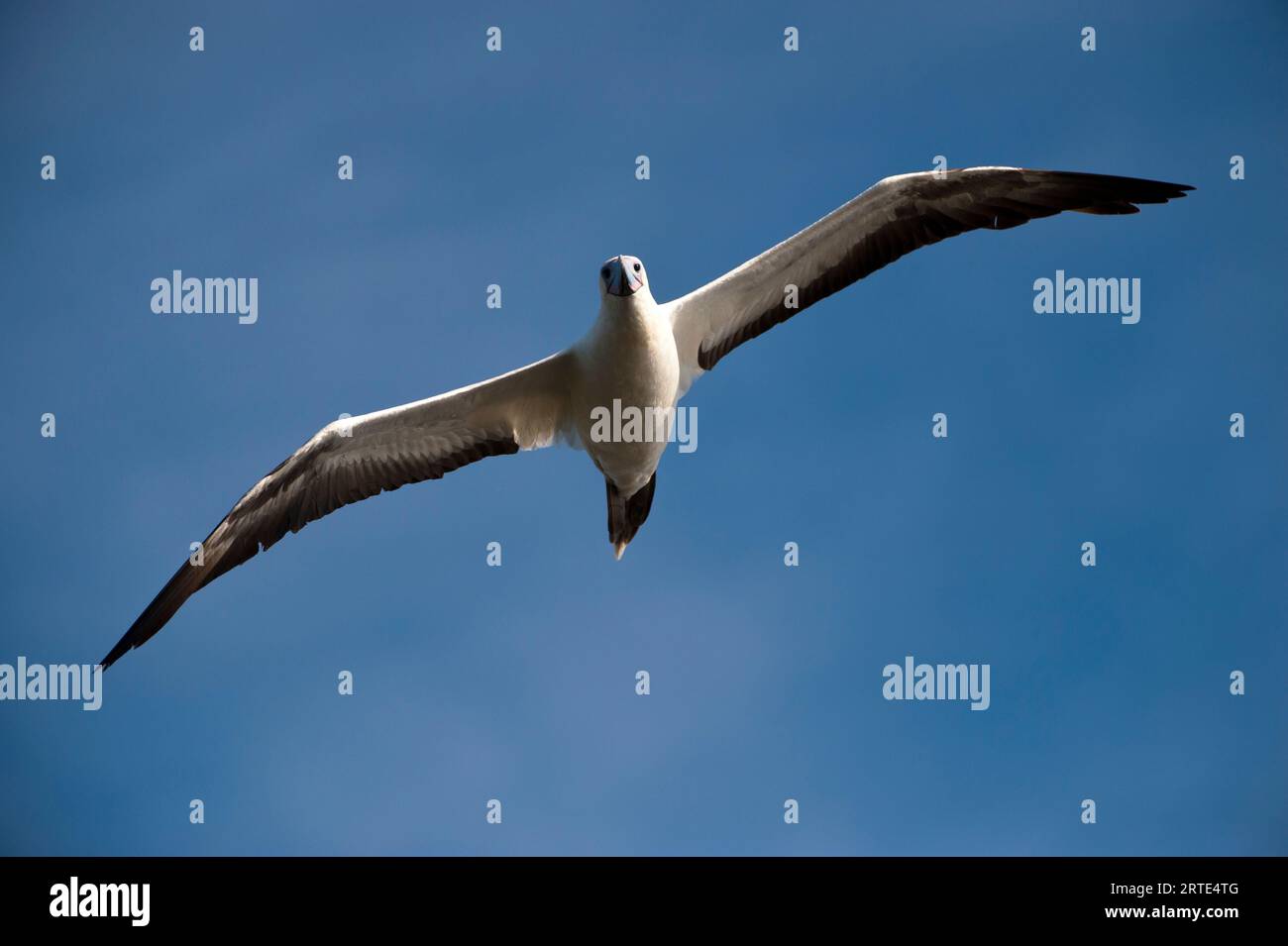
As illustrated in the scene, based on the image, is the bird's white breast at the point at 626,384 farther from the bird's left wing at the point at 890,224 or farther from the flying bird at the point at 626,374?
the bird's left wing at the point at 890,224

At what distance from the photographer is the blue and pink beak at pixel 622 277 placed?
1504cm

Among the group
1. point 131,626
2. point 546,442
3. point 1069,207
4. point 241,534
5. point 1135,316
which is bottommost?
point 131,626

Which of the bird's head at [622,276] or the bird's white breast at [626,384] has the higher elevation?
the bird's head at [622,276]

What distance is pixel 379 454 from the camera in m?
17.1

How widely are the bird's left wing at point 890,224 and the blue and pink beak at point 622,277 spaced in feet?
3.57

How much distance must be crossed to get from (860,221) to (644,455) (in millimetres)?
3875

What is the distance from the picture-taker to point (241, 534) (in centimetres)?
1684

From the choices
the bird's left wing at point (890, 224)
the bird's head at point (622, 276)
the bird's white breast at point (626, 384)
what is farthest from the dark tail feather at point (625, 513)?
the bird's head at point (622, 276)

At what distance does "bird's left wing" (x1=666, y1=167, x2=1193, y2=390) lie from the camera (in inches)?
612

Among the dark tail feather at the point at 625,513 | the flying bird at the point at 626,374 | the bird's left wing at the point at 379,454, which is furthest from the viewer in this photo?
the dark tail feather at the point at 625,513

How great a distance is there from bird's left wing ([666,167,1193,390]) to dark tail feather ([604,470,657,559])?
205 cm

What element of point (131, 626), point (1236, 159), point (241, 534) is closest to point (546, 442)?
point (241, 534)

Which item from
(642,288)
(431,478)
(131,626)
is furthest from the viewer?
(431,478)

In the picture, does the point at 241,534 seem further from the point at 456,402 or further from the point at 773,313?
the point at 773,313
